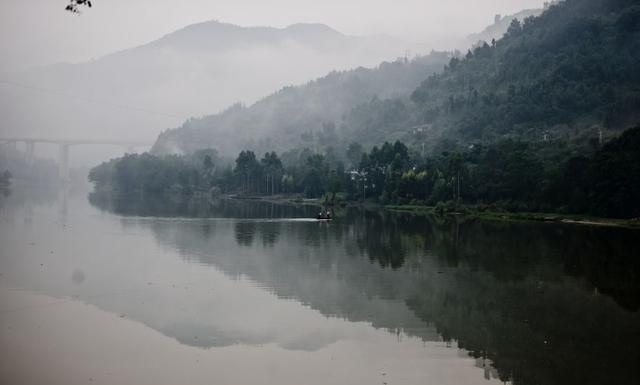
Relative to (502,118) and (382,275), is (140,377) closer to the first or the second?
(382,275)

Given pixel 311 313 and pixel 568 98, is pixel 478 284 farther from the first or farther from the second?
pixel 568 98

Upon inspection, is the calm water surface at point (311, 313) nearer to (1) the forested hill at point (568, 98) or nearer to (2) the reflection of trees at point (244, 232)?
(2) the reflection of trees at point (244, 232)

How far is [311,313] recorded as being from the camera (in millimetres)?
25484

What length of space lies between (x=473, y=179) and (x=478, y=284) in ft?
228

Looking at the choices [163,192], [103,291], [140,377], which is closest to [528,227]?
[103,291]

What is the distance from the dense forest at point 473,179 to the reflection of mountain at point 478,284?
17594 mm

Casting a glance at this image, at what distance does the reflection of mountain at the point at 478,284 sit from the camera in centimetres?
2112

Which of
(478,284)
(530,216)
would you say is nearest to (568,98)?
(530,216)

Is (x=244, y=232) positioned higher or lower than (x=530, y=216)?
lower

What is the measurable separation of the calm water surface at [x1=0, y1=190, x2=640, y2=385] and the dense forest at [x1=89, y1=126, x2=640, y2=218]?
30.9 metres

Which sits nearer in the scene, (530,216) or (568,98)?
(530,216)

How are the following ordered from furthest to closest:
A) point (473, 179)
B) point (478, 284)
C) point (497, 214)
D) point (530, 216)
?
point (473, 179) < point (497, 214) < point (530, 216) < point (478, 284)

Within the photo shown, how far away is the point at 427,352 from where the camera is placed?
68.2 ft

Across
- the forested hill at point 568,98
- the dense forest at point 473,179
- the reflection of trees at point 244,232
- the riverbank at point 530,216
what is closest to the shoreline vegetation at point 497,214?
the riverbank at point 530,216
